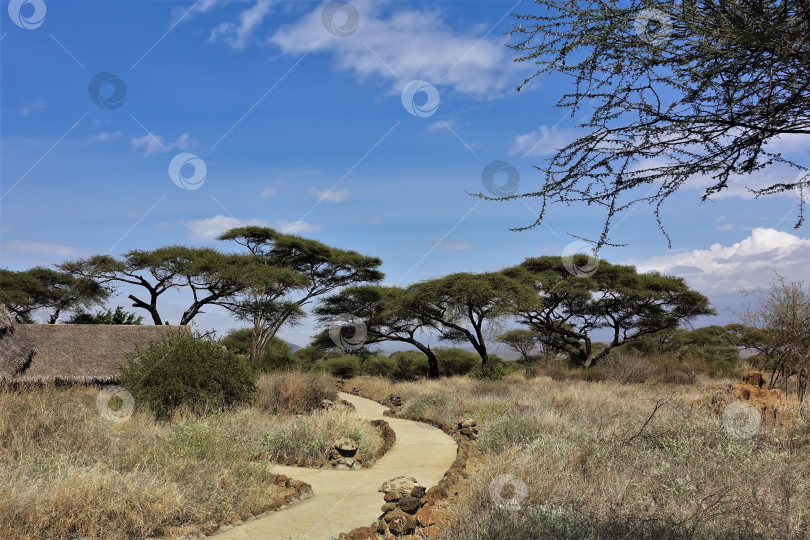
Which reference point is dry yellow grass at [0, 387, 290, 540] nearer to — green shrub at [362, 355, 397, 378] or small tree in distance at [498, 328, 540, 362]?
green shrub at [362, 355, 397, 378]

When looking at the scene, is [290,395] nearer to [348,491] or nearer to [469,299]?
[348,491]

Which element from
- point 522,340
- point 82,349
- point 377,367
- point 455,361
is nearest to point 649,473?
point 82,349

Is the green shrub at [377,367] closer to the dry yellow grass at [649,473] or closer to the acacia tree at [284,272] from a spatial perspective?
the acacia tree at [284,272]

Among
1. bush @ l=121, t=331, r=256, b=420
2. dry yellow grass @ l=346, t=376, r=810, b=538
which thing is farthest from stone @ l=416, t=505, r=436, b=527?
bush @ l=121, t=331, r=256, b=420

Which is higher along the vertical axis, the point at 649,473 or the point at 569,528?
the point at 569,528

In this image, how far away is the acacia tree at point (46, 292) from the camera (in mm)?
32062

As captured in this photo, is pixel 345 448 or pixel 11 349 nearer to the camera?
pixel 345 448

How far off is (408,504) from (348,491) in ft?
6.75

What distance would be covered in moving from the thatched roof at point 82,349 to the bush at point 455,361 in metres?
20.2

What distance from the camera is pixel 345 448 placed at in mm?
8492

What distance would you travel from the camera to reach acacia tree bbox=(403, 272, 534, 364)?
1075 inches

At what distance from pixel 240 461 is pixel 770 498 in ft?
18.9

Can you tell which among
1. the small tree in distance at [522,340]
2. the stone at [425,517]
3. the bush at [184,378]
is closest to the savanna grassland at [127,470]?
the bush at [184,378]

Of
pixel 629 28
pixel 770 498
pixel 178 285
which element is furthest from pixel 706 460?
pixel 178 285
